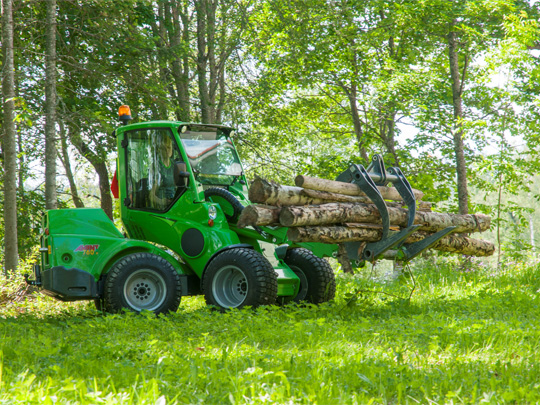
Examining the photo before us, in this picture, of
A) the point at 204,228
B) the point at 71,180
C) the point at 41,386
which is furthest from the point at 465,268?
the point at 71,180

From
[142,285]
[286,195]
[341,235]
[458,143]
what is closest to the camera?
[286,195]

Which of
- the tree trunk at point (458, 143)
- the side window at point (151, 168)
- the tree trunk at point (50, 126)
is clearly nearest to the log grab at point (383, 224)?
the side window at point (151, 168)

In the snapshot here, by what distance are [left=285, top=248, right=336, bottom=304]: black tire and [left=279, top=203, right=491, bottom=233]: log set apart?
1305mm

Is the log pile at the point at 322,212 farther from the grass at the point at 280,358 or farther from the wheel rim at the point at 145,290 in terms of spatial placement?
the wheel rim at the point at 145,290

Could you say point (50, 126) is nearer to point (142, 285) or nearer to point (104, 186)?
point (142, 285)

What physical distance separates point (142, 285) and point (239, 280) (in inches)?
53.2

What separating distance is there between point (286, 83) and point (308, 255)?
9722 millimetres

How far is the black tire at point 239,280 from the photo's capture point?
708 cm

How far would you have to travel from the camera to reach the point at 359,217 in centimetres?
710

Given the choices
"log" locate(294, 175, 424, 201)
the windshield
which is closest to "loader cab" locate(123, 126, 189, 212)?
the windshield

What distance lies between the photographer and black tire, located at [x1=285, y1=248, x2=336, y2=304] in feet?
26.7

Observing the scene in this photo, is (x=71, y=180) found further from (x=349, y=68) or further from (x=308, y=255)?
(x=308, y=255)

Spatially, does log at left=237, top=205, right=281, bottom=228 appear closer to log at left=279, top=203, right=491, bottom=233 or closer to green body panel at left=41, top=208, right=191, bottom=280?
log at left=279, top=203, right=491, bottom=233

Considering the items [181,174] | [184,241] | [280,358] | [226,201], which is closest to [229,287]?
[184,241]
